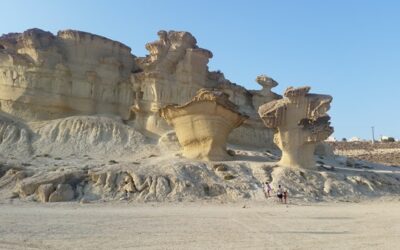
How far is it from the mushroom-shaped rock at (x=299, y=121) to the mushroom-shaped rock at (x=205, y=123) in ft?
10.7

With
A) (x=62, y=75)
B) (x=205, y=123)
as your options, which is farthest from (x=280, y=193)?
(x=62, y=75)

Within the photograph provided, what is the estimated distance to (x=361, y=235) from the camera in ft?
36.9

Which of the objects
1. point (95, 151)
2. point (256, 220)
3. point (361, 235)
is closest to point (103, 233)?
point (256, 220)

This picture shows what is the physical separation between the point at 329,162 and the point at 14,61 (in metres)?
28.5

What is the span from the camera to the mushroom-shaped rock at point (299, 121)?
28047 millimetres

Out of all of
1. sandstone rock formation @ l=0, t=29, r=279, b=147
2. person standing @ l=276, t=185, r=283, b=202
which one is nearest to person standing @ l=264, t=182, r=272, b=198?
person standing @ l=276, t=185, r=283, b=202

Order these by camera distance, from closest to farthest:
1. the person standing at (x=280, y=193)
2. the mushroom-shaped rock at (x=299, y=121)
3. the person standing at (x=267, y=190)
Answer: the person standing at (x=280, y=193) < the person standing at (x=267, y=190) < the mushroom-shaped rock at (x=299, y=121)

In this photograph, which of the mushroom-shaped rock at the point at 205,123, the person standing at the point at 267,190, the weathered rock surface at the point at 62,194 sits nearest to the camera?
the weathered rock surface at the point at 62,194

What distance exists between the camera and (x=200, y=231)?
11734 millimetres

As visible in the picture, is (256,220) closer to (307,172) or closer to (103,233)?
(103,233)

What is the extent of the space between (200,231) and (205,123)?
18.7 m

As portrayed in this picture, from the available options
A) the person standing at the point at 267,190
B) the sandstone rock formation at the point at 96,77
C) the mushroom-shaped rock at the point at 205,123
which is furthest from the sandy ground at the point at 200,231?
the sandstone rock formation at the point at 96,77

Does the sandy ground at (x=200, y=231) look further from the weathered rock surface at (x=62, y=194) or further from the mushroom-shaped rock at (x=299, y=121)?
the mushroom-shaped rock at (x=299, y=121)

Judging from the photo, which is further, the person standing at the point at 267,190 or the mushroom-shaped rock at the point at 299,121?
the mushroom-shaped rock at the point at 299,121
